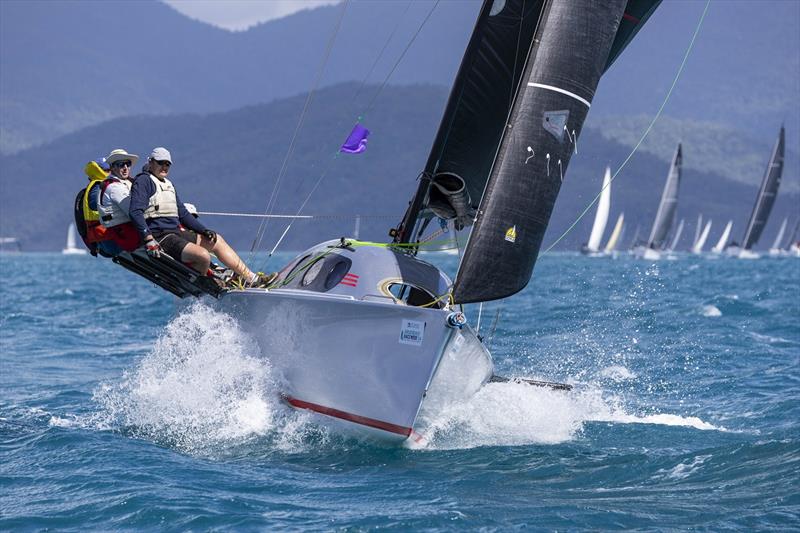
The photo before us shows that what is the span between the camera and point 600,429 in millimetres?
9570

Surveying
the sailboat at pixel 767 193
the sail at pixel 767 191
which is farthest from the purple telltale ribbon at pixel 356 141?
the sail at pixel 767 191

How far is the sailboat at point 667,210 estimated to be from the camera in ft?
233

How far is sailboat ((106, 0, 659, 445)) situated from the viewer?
27.2ft

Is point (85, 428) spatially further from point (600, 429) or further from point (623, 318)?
point (623, 318)

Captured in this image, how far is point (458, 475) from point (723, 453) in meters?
2.08

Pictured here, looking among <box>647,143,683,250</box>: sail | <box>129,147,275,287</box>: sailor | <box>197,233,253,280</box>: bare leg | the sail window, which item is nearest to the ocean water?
<box>197,233,253,280</box>: bare leg

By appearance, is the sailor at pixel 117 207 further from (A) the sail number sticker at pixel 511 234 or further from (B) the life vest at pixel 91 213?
(A) the sail number sticker at pixel 511 234

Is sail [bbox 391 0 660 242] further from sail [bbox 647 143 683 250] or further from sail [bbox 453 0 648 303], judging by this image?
sail [bbox 647 143 683 250]

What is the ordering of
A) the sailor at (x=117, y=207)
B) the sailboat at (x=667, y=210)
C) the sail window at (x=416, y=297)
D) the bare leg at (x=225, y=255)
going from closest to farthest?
the sail window at (x=416, y=297)
the sailor at (x=117, y=207)
the bare leg at (x=225, y=255)
the sailboat at (x=667, y=210)

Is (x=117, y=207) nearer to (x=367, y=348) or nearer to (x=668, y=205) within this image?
(x=367, y=348)

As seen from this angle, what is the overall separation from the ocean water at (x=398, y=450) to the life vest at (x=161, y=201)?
977 mm

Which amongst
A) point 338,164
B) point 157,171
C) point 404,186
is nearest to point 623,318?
point 157,171

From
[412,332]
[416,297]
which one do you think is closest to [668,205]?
[416,297]

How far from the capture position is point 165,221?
9812mm
